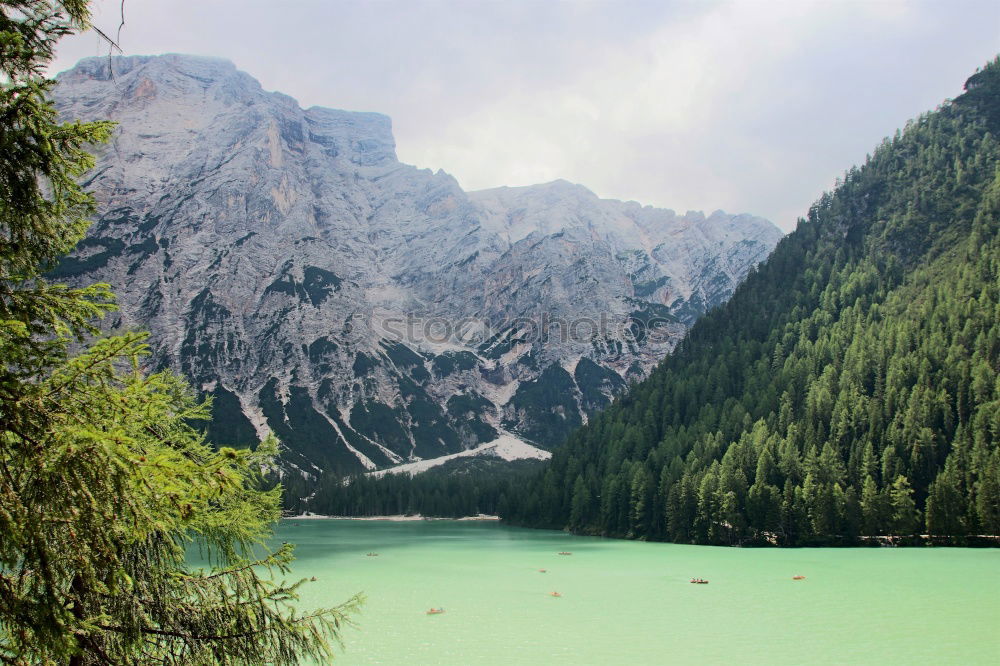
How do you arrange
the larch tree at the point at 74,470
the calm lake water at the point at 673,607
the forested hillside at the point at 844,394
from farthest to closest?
the forested hillside at the point at 844,394
the calm lake water at the point at 673,607
the larch tree at the point at 74,470

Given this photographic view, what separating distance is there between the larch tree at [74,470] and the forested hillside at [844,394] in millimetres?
104810

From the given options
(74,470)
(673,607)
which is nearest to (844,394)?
(673,607)

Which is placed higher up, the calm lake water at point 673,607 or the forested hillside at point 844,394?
the forested hillside at point 844,394

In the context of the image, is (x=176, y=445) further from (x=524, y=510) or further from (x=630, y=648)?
(x=524, y=510)

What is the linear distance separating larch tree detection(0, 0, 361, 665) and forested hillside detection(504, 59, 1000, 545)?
4126 inches

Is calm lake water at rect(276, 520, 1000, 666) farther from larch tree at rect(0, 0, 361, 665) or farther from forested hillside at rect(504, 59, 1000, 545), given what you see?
larch tree at rect(0, 0, 361, 665)

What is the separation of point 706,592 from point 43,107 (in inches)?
2288

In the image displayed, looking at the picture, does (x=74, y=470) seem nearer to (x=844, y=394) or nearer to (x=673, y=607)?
(x=673, y=607)

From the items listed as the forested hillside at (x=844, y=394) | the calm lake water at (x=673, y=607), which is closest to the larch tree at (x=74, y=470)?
the calm lake water at (x=673, y=607)

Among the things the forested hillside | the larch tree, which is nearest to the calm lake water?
the forested hillside

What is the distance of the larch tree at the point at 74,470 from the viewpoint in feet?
22.9

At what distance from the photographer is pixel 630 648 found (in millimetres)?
37406

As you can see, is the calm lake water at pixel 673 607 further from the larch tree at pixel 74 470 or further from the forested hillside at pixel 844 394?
the larch tree at pixel 74 470

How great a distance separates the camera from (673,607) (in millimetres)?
49656
